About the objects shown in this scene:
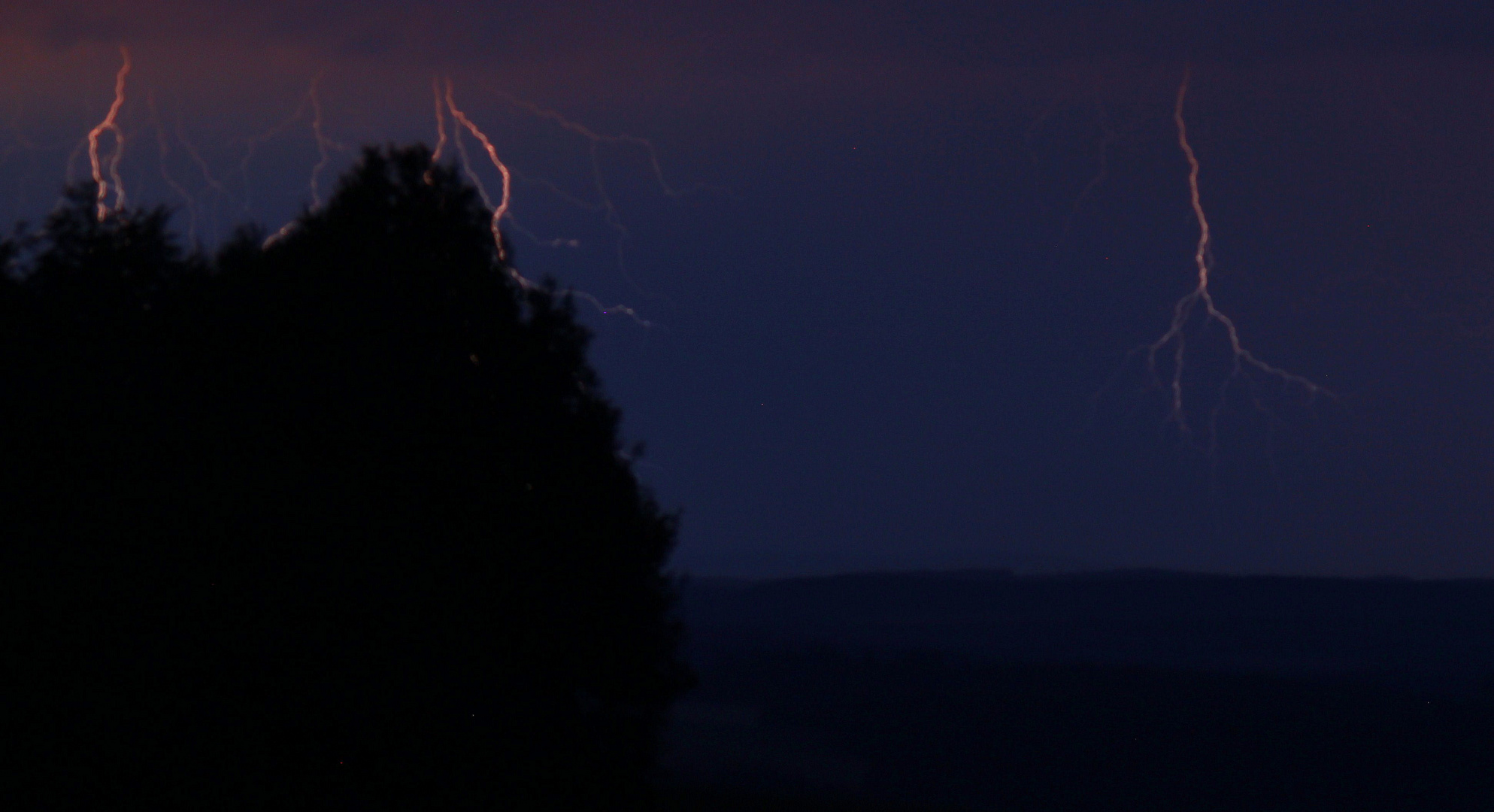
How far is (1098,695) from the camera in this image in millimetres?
24906

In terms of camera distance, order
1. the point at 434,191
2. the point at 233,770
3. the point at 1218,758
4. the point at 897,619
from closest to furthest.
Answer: the point at 233,770 → the point at 434,191 → the point at 1218,758 → the point at 897,619

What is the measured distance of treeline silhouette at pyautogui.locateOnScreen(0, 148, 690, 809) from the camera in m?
8.24

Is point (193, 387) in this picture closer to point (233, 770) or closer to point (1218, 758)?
point (233, 770)

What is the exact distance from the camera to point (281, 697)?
8.56m

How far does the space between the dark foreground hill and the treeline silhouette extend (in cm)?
216

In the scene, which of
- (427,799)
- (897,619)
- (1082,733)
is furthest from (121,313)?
(897,619)

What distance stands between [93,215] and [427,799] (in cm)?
413

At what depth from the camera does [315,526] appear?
8.88 meters

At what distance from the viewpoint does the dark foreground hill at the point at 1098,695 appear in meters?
19.9

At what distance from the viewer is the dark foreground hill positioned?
19.9m

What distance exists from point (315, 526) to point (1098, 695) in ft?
60.4

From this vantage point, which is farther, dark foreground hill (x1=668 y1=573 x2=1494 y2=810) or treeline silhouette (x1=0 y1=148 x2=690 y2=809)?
dark foreground hill (x1=668 y1=573 x2=1494 y2=810)

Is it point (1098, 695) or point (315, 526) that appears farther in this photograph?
point (1098, 695)

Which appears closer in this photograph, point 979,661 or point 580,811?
point 580,811
